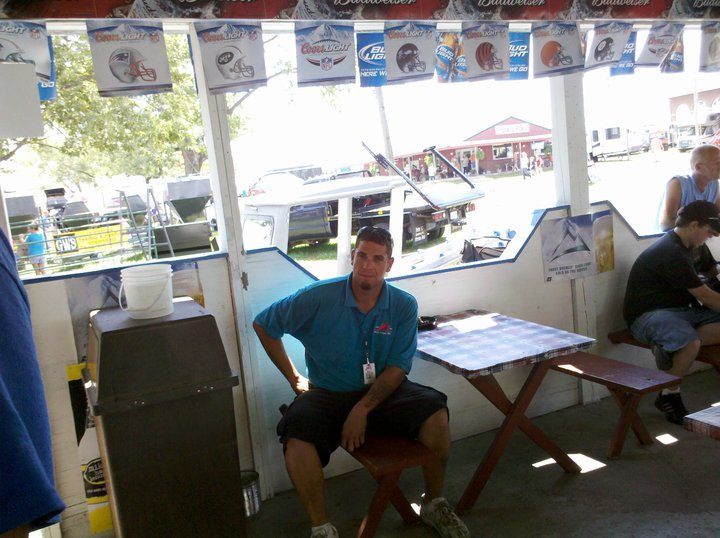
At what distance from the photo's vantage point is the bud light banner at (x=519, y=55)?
A: 367cm

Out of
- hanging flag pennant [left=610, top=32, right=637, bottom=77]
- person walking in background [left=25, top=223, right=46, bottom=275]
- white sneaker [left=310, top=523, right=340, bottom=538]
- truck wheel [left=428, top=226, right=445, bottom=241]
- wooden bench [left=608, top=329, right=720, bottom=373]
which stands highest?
hanging flag pennant [left=610, top=32, right=637, bottom=77]

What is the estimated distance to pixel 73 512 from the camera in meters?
2.89

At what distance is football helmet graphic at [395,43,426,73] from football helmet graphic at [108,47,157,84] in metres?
1.34

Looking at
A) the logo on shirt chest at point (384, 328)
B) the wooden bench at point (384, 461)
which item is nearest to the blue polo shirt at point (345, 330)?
the logo on shirt chest at point (384, 328)

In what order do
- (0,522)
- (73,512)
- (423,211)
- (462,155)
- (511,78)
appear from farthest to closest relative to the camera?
(423,211) < (462,155) < (511,78) < (73,512) < (0,522)

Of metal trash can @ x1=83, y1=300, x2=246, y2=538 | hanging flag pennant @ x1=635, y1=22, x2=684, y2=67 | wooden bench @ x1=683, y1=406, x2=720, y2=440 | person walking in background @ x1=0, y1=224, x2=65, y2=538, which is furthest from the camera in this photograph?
hanging flag pennant @ x1=635, y1=22, x2=684, y2=67

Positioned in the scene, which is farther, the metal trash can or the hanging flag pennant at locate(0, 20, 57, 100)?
the hanging flag pennant at locate(0, 20, 57, 100)

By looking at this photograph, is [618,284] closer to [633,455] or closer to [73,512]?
[633,455]

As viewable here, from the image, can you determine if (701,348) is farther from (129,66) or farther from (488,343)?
(129,66)

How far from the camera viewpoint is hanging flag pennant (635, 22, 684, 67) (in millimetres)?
4113

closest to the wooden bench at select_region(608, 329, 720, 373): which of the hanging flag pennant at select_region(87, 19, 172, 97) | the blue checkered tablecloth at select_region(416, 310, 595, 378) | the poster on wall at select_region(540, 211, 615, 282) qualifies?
the poster on wall at select_region(540, 211, 615, 282)

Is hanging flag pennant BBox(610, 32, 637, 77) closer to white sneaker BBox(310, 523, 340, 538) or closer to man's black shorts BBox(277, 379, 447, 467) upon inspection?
man's black shorts BBox(277, 379, 447, 467)

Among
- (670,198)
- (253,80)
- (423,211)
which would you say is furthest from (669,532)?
(423,211)

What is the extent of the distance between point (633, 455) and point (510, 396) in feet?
2.66
